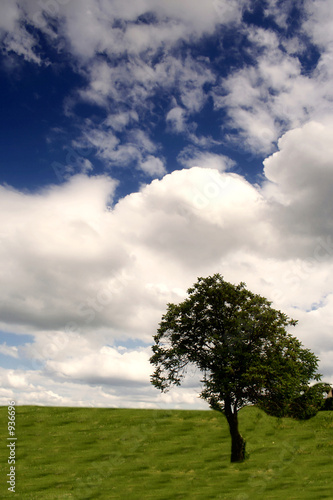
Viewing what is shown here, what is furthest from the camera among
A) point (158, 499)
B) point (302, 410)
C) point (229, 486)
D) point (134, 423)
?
point (134, 423)

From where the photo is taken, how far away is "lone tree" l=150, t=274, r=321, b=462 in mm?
34344

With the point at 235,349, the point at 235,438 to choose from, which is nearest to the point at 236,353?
the point at 235,349

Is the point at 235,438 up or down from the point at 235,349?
down

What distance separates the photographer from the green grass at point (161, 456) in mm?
30484

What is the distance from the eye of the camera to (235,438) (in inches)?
1419

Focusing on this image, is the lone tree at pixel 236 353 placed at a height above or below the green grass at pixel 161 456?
above

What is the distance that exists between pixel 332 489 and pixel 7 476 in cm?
2760

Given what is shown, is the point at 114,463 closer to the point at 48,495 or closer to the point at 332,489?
the point at 48,495

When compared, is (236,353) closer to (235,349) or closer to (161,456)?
(235,349)

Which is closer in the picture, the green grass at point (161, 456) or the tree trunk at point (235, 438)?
the green grass at point (161, 456)

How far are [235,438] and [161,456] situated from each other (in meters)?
9.39

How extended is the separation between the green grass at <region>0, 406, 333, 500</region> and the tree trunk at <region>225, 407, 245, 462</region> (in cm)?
93

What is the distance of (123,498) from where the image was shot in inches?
1133

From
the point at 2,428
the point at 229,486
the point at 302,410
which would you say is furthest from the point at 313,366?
the point at 2,428
